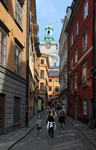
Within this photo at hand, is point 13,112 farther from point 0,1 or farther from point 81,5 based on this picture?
point 81,5

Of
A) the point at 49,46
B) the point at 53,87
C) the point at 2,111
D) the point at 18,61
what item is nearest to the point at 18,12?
the point at 18,61

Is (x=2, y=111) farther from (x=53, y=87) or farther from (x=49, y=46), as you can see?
(x=49, y=46)

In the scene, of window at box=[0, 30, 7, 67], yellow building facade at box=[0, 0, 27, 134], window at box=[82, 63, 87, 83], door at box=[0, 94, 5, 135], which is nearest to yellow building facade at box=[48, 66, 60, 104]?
window at box=[82, 63, 87, 83]

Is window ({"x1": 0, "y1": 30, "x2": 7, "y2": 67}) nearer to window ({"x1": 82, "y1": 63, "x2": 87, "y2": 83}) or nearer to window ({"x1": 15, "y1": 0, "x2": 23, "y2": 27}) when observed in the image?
window ({"x1": 15, "y1": 0, "x2": 23, "y2": 27})

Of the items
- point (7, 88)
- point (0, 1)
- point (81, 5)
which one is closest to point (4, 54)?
point (7, 88)

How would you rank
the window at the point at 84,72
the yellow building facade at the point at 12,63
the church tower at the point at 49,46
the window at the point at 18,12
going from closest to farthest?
the yellow building facade at the point at 12,63, the window at the point at 18,12, the window at the point at 84,72, the church tower at the point at 49,46

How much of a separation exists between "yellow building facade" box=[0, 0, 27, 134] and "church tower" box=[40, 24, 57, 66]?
9397cm

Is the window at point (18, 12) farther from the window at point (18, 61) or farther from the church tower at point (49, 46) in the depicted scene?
the church tower at point (49, 46)

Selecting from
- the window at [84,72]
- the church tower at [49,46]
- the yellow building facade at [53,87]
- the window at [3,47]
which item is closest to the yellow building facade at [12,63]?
the window at [3,47]

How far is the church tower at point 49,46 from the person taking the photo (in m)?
113

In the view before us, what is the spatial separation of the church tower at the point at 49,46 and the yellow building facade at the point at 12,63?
93974 millimetres

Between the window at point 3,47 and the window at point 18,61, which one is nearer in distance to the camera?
the window at point 3,47

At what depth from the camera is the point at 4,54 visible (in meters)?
12.7

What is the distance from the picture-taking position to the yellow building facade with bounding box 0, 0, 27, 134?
12.4 metres
